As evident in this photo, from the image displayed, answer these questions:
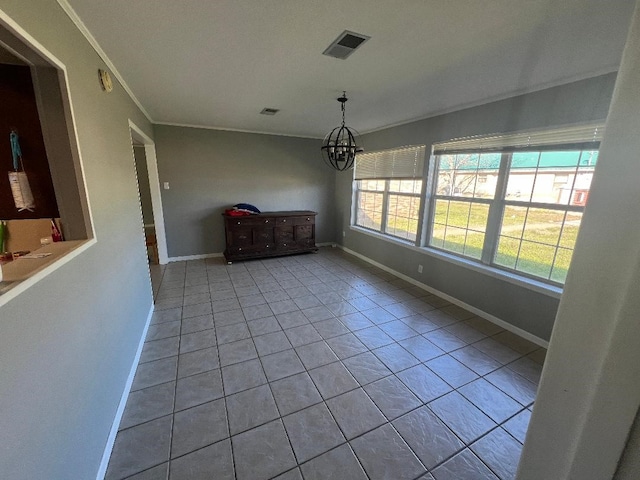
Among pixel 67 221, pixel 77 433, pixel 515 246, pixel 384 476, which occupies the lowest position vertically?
pixel 384 476

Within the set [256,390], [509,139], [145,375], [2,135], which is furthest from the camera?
[509,139]

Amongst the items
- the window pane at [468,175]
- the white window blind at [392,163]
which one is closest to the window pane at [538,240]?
the window pane at [468,175]

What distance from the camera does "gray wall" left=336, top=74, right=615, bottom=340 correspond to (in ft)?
6.86

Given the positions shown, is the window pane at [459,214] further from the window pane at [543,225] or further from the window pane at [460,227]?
the window pane at [543,225]

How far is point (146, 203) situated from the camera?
5.57 m

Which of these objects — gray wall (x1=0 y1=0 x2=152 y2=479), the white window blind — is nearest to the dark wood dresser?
the white window blind

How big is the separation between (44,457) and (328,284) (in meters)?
3.05

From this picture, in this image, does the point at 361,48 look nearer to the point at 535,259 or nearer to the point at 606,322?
the point at 606,322

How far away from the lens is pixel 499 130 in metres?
2.64

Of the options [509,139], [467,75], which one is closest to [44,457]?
[467,75]

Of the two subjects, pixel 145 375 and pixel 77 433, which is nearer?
pixel 77 433

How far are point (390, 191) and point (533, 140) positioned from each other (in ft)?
6.77

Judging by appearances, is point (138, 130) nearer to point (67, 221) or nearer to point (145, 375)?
point (67, 221)

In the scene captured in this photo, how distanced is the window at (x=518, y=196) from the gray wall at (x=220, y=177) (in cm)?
272
